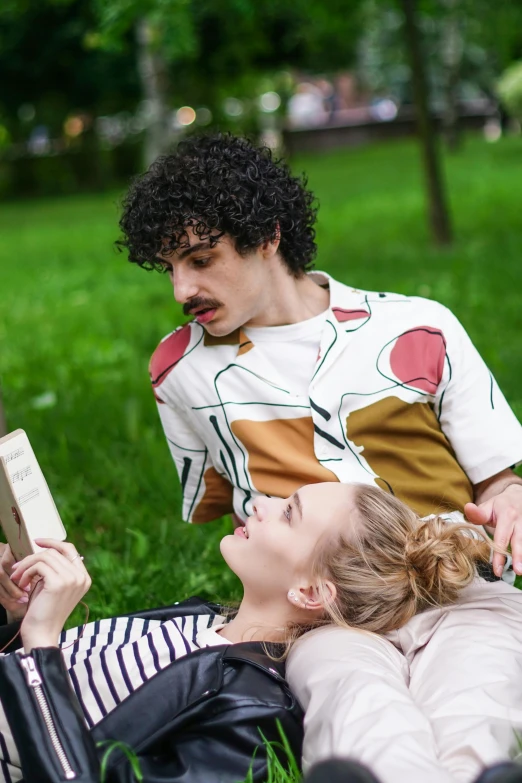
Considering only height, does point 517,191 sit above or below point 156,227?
below

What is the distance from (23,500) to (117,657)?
41 cm

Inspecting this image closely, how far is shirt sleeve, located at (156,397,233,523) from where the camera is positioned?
10.0 feet

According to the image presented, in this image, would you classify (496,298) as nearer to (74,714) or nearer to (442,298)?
(442,298)

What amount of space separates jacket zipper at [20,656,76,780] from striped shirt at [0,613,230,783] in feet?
0.67

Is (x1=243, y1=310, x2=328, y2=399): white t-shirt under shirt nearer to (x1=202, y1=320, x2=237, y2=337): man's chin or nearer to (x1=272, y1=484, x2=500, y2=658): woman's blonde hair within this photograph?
(x1=202, y1=320, x2=237, y2=337): man's chin

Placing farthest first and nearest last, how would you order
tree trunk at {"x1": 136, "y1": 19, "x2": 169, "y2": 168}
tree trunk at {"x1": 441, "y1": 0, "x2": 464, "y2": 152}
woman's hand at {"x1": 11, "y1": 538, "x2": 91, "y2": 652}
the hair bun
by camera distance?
tree trunk at {"x1": 441, "y1": 0, "x2": 464, "y2": 152} → tree trunk at {"x1": 136, "y1": 19, "x2": 169, "y2": 168} → the hair bun → woman's hand at {"x1": 11, "y1": 538, "x2": 91, "y2": 652}

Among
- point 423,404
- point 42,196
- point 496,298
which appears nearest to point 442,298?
point 496,298

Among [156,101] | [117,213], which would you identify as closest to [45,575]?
[117,213]

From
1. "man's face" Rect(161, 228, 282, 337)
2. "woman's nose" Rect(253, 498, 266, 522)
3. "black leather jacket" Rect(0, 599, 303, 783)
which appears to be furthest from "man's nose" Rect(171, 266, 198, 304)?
"black leather jacket" Rect(0, 599, 303, 783)

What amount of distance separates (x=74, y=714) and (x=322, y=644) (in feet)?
1.82

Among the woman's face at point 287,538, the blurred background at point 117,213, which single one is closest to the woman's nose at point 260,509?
the woman's face at point 287,538

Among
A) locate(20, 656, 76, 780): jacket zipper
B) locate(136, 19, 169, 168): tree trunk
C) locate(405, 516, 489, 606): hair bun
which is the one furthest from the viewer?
locate(136, 19, 169, 168): tree trunk

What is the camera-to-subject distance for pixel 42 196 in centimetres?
2528

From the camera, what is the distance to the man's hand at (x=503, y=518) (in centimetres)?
242
